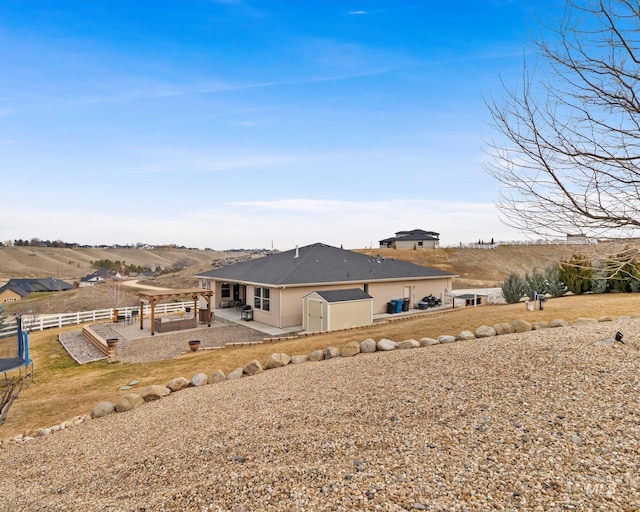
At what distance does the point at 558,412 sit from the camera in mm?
4738

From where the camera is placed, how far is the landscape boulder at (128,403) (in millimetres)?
8289

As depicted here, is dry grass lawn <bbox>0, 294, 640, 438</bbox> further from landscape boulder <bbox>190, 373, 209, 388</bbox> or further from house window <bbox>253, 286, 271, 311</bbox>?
house window <bbox>253, 286, 271, 311</bbox>

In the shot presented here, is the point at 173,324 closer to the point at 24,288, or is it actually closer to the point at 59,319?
the point at 59,319

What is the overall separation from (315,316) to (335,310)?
105 cm

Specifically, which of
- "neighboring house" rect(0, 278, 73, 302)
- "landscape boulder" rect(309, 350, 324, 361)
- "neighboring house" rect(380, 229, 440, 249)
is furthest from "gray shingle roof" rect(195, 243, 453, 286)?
"neighboring house" rect(380, 229, 440, 249)

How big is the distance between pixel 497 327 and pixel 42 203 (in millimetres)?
39047

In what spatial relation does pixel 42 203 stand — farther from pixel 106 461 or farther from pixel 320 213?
pixel 106 461

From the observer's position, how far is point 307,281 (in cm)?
1875

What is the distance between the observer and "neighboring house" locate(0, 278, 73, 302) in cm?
4735

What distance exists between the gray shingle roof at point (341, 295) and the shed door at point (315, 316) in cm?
50

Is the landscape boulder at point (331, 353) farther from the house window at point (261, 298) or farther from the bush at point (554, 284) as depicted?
the bush at point (554, 284)

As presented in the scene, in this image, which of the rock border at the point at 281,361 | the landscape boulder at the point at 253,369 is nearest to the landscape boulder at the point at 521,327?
the rock border at the point at 281,361

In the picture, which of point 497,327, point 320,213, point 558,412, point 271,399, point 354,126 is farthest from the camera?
point 320,213

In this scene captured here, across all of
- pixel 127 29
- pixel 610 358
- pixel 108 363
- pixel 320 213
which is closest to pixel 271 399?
pixel 610 358
